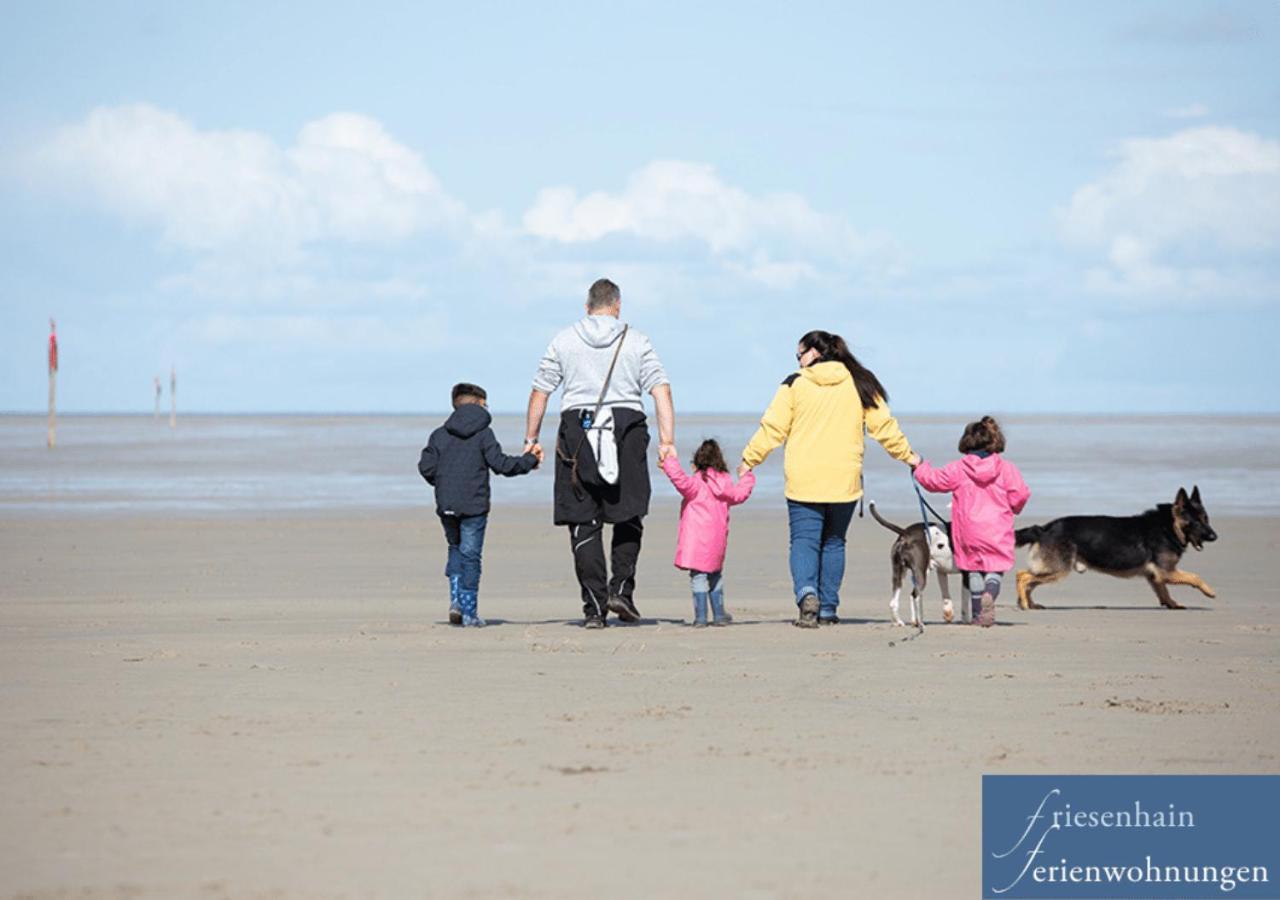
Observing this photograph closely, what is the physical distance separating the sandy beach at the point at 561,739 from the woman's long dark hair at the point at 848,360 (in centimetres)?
149

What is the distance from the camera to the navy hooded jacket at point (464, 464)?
11086 millimetres

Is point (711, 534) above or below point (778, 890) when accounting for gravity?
above

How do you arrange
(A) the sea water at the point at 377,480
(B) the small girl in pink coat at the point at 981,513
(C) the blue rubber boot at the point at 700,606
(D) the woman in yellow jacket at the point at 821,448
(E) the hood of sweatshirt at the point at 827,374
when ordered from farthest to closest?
(A) the sea water at the point at 377,480 → (C) the blue rubber boot at the point at 700,606 → (B) the small girl in pink coat at the point at 981,513 → (E) the hood of sweatshirt at the point at 827,374 → (D) the woman in yellow jacket at the point at 821,448

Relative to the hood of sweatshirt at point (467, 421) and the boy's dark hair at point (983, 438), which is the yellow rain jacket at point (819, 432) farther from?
the hood of sweatshirt at point (467, 421)

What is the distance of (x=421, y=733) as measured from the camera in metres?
6.72

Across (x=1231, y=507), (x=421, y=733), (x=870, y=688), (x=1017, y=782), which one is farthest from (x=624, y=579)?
(x=1231, y=507)

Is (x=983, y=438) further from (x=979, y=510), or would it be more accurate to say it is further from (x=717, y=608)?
(x=717, y=608)

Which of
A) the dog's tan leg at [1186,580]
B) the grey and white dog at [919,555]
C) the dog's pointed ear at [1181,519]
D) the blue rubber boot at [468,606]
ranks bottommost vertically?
the blue rubber boot at [468,606]

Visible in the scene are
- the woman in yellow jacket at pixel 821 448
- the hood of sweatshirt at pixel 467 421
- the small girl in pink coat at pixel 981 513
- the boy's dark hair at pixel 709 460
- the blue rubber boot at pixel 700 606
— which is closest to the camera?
the woman in yellow jacket at pixel 821 448

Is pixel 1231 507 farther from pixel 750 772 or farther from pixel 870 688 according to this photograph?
pixel 750 772

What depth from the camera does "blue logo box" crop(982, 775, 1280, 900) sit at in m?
4.96

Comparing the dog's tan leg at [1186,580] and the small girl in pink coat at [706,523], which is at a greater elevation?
the small girl in pink coat at [706,523]

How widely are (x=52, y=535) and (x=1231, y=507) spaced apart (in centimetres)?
1693

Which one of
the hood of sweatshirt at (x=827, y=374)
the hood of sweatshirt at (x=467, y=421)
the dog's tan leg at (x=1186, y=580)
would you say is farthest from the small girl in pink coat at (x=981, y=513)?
the hood of sweatshirt at (x=467, y=421)
